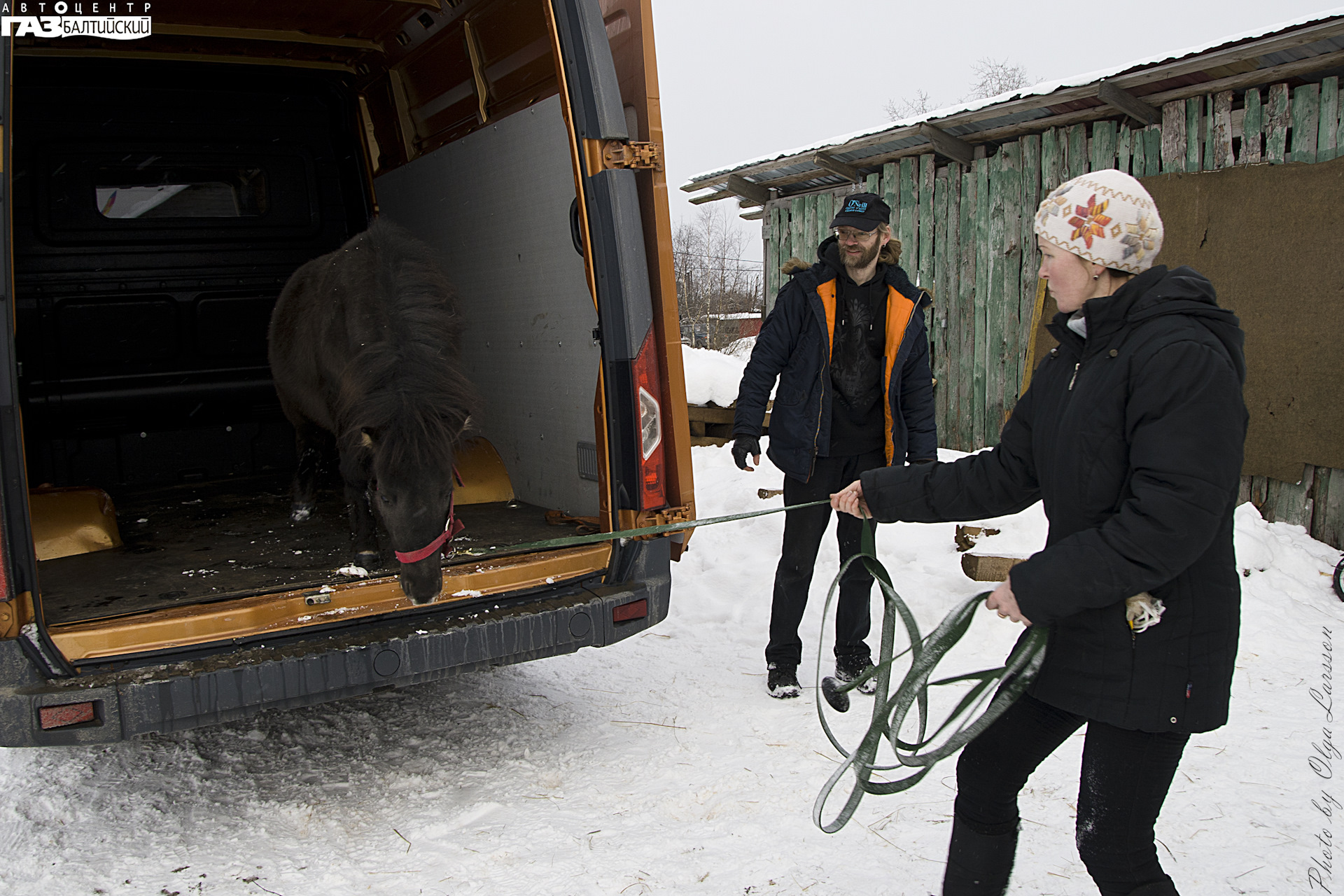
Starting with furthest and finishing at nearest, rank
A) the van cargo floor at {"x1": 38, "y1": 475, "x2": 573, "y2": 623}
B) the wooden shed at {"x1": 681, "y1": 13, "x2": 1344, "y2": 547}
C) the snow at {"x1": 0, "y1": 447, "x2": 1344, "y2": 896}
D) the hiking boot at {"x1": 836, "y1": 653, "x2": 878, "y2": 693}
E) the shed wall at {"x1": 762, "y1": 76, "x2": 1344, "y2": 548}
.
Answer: the shed wall at {"x1": 762, "y1": 76, "x2": 1344, "y2": 548} → the wooden shed at {"x1": 681, "y1": 13, "x2": 1344, "y2": 547} → the hiking boot at {"x1": 836, "y1": 653, "x2": 878, "y2": 693} → the van cargo floor at {"x1": 38, "y1": 475, "x2": 573, "y2": 623} → the snow at {"x1": 0, "y1": 447, "x2": 1344, "y2": 896}

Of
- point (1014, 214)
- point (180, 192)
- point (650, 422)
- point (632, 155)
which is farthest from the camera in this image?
point (1014, 214)

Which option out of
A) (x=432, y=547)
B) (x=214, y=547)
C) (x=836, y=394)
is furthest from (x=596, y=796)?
(x=214, y=547)

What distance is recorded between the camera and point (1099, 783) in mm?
1724

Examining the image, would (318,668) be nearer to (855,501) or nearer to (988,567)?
(855,501)

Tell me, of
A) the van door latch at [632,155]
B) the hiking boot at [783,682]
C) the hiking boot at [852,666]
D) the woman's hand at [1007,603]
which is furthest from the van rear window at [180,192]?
the woman's hand at [1007,603]

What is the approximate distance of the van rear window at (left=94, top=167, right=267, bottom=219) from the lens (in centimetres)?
507

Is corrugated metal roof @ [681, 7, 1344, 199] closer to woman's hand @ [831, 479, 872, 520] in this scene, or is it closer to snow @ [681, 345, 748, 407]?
snow @ [681, 345, 748, 407]

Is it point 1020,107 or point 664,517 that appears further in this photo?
point 1020,107

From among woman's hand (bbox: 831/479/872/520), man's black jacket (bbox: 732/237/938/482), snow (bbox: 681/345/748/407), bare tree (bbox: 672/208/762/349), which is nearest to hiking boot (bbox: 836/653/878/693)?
man's black jacket (bbox: 732/237/938/482)

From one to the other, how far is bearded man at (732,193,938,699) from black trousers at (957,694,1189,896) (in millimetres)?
1830

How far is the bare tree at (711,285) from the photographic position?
1848 centimetres

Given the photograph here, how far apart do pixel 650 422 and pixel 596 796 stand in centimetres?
132

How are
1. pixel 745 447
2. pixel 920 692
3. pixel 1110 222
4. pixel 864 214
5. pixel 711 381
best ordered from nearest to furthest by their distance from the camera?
pixel 1110 222
pixel 920 692
pixel 864 214
pixel 745 447
pixel 711 381

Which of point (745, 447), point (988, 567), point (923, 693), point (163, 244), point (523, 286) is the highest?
point (163, 244)
